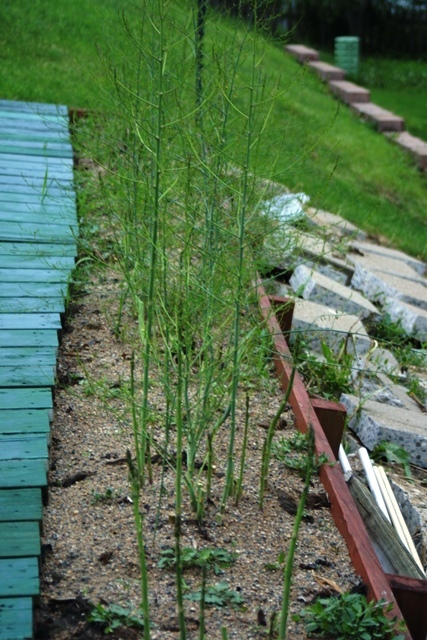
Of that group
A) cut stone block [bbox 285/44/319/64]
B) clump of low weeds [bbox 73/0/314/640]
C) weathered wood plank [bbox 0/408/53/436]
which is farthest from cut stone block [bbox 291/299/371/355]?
cut stone block [bbox 285/44/319/64]

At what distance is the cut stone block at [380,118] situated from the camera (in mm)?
13234

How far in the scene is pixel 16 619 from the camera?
Result: 2574mm

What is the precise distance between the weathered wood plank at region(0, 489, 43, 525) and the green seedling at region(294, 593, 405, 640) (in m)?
0.88

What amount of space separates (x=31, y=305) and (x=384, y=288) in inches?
122

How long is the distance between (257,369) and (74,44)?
321 inches

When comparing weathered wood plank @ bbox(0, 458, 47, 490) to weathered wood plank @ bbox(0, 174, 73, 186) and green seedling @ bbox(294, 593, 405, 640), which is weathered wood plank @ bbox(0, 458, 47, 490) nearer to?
green seedling @ bbox(294, 593, 405, 640)

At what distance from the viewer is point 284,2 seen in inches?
795

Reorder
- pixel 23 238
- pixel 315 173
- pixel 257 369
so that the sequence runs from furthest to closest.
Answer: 1. pixel 315 173
2. pixel 23 238
3. pixel 257 369

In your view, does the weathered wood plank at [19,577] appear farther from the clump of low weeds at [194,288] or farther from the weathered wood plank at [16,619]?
the clump of low weeds at [194,288]

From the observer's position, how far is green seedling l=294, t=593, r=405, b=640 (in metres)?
2.75

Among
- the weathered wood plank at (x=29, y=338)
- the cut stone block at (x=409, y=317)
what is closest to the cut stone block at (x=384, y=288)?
A: the cut stone block at (x=409, y=317)

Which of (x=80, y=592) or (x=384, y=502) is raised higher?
(x=80, y=592)

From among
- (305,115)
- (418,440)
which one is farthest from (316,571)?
(305,115)

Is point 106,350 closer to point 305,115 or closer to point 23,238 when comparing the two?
point 23,238
